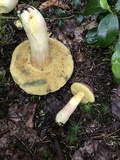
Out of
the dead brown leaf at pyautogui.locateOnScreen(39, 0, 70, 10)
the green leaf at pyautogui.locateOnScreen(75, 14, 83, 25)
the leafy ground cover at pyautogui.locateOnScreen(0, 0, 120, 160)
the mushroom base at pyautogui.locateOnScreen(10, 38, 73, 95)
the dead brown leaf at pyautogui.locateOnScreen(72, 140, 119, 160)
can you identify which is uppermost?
the dead brown leaf at pyautogui.locateOnScreen(39, 0, 70, 10)

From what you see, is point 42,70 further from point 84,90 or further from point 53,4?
point 53,4

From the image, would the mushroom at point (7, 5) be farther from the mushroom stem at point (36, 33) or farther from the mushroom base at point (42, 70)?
the mushroom stem at point (36, 33)

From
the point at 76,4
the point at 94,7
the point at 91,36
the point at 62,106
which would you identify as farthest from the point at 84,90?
the point at 76,4

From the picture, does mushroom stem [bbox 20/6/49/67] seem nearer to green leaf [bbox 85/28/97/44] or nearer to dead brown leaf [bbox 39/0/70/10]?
green leaf [bbox 85/28/97/44]

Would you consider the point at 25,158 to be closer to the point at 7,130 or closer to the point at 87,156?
the point at 7,130

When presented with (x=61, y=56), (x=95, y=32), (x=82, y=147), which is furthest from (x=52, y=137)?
(x=95, y=32)

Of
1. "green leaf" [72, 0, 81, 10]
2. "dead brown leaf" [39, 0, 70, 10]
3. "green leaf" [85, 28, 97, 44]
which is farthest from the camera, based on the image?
"dead brown leaf" [39, 0, 70, 10]

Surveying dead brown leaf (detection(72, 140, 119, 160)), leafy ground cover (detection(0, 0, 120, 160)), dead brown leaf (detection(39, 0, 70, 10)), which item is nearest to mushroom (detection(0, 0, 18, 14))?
leafy ground cover (detection(0, 0, 120, 160))

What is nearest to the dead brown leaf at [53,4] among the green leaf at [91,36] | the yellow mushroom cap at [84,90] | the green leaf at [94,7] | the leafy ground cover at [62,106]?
the leafy ground cover at [62,106]
